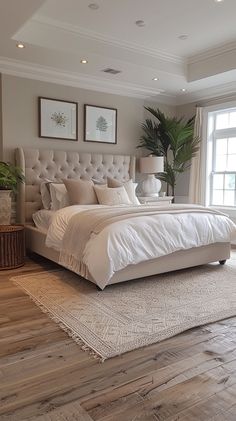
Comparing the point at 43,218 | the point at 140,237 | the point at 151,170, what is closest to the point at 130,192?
the point at 151,170

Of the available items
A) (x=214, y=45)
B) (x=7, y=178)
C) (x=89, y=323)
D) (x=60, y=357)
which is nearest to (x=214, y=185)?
(x=214, y=45)

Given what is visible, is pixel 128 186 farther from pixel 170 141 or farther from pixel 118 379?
pixel 118 379

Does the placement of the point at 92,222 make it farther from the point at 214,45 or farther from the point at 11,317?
the point at 214,45

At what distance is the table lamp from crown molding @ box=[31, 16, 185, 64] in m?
1.52

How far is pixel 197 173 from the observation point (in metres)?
5.95

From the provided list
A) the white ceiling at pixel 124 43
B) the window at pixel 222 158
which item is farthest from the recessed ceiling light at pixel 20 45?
the window at pixel 222 158

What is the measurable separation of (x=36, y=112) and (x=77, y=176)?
3.62 feet

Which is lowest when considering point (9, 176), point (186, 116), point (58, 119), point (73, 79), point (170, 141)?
point (9, 176)

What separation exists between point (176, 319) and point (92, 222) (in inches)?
47.3

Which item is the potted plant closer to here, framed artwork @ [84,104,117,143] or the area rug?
the area rug

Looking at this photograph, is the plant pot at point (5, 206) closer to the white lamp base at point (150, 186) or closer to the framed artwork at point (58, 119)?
the framed artwork at point (58, 119)

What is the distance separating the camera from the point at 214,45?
4395mm

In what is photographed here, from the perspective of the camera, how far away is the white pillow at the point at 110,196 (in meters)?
4.27

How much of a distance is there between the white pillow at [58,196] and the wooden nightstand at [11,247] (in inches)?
22.2
